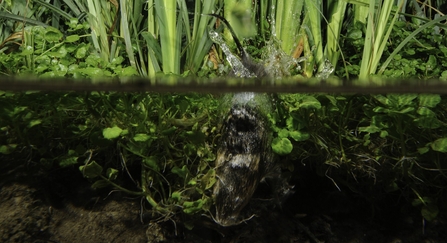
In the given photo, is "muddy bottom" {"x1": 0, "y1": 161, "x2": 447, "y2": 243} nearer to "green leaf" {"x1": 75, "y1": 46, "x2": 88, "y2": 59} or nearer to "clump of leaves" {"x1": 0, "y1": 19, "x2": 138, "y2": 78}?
"clump of leaves" {"x1": 0, "y1": 19, "x2": 138, "y2": 78}

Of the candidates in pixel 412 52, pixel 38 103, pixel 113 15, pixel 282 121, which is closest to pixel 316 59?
pixel 412 52

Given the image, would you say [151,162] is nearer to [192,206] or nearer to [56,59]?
[192,206]

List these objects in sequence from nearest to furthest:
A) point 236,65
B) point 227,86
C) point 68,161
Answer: point 227,86, point 68,161, point 236,65

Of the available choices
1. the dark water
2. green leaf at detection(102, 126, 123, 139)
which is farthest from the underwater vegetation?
the dark water

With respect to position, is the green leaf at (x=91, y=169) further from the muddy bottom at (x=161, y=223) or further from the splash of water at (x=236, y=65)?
the splash of water at (x=236, y=65)

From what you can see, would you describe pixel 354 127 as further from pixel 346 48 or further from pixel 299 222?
pixel 346 48

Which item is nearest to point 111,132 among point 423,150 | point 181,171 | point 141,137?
point 141,137
